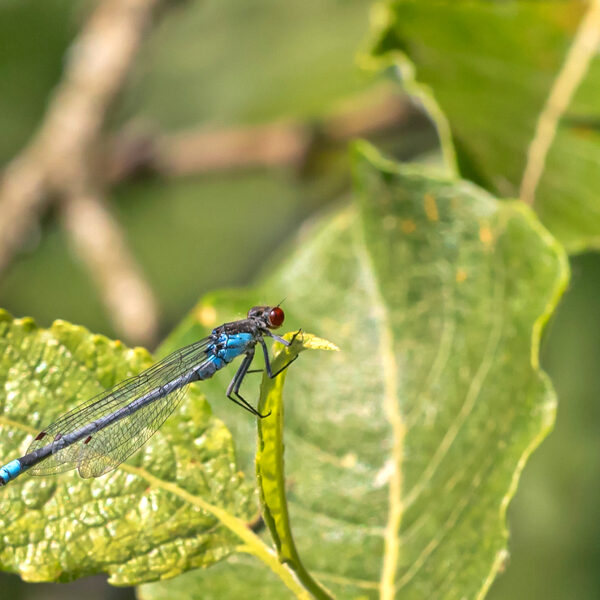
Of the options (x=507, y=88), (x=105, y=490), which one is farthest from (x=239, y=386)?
(x=507, y=88)

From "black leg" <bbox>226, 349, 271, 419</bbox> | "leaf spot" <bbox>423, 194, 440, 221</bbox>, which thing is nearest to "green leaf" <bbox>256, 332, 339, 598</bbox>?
"black leg" <bbox>226, 349, 271, 419</bbox>

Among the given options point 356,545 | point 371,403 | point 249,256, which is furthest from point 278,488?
point 249,256

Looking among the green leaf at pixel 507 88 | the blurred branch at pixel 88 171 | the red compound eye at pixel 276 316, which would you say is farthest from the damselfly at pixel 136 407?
the blurred branch at pixel 88 171

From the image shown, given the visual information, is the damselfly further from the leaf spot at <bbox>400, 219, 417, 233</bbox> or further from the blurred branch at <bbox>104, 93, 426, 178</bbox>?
the blurred branch at <bbox>104, 93, 426, 178</bbox>

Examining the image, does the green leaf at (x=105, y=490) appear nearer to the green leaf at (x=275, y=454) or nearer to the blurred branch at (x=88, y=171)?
the green leaf at (x=275, y=454)

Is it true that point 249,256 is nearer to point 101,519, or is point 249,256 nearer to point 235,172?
point 235,172

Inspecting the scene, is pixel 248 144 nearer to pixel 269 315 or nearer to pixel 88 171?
pixel 88 171

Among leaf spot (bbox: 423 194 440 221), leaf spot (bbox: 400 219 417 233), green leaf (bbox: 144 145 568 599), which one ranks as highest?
leaf spot (bbox: 423 194 440 221)

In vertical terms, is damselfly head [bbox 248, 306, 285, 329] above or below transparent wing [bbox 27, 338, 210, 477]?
below
